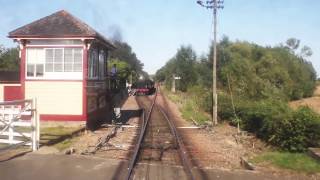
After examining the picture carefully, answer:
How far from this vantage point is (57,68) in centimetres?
2045

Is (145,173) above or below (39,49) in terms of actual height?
below

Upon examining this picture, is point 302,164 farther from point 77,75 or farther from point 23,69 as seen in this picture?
point 23,69

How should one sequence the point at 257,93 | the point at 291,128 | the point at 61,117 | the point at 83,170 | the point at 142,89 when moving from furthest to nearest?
the point at 142,89
the point at 257,93
the point at 61,117
the point at 291,128
the point at 83,170

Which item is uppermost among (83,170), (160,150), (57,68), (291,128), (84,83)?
(57,68)

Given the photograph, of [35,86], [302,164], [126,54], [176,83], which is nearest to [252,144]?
[302,164]

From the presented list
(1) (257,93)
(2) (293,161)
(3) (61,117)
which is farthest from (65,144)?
(1) (257,93)

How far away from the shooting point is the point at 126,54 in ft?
438

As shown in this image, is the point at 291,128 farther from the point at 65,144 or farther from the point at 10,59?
the point at 10,59

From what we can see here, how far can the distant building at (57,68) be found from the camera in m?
20.1

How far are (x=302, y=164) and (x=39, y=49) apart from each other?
12.4 metres

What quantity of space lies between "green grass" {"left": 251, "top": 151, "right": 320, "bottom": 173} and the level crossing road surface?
1.36m

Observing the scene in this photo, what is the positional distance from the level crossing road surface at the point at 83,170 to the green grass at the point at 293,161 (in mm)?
1362

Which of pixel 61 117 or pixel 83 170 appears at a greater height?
pixel 61 117

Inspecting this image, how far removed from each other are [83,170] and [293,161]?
18.7 feet
